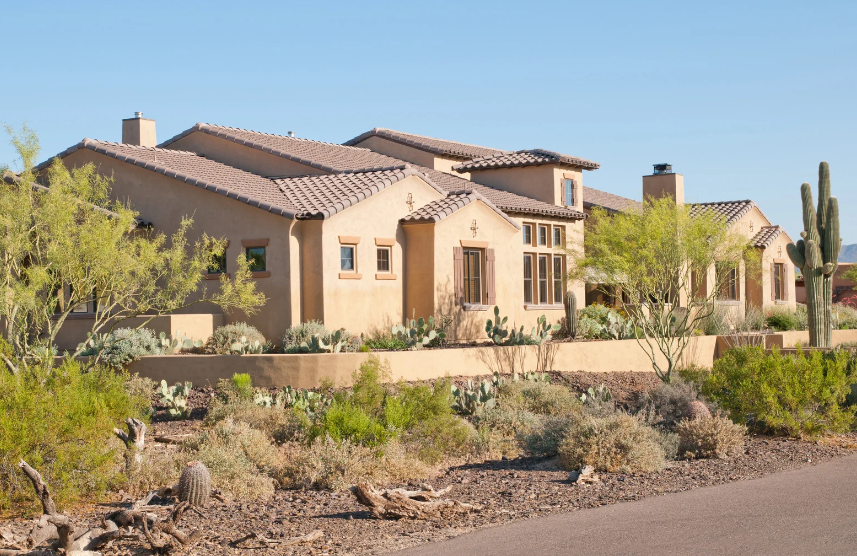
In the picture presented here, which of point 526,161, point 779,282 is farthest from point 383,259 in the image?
point 779,282

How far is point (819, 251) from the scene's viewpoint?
2436 cm

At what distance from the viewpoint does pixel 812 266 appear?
2417cm

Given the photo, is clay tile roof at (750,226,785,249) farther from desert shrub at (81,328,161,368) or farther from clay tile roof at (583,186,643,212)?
desert shrub at (81,328,161,368)

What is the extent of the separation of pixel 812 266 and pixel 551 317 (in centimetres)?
768

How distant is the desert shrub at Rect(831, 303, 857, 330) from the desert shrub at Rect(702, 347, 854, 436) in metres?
19.3

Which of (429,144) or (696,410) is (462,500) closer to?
(696,410)

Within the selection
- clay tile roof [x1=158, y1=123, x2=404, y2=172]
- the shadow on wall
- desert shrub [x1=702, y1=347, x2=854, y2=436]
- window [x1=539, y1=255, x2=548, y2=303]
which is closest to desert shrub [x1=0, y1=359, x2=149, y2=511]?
desert shrub [x1=702, y1=347, x2=854, y2=436]

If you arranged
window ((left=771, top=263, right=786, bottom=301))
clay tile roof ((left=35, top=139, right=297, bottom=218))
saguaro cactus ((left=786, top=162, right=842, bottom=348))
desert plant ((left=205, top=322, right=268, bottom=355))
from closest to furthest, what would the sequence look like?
desert plant ((left=205, top=322, right=268, bottom=355)) → clay tile roof ((left=35, top=139, right=297, bottom=218)) → saguaro cactus ((left=786, top=162, right=842, bottom=348)) → window ((left=771, top=263, right=786, bottom=301))

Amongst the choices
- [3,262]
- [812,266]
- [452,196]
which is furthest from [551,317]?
[3,262]

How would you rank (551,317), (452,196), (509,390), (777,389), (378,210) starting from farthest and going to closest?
1. (551,317)
2. (452,196)
3. (378,210)
4. (509,390)
5. (777,389)

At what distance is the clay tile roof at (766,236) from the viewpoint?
36.8 metres

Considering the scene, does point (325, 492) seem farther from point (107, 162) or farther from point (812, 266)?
point (812, 266)

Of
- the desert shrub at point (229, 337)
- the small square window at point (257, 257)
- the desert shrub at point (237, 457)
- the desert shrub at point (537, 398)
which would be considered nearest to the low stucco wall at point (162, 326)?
the desert shrub at point (229, 337)

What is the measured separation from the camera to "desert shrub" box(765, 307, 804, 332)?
3247cm
